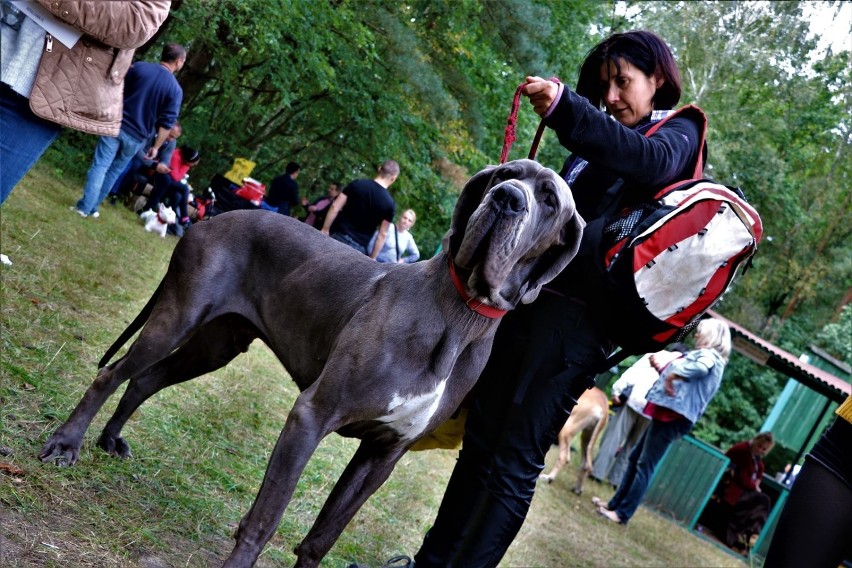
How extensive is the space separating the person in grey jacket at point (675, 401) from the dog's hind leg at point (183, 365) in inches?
249

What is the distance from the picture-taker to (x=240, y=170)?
61.1 feet

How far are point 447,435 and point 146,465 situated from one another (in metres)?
1.40

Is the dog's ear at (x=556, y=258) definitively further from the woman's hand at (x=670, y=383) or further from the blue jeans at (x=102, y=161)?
the blue jeans at (x=102, y=161)

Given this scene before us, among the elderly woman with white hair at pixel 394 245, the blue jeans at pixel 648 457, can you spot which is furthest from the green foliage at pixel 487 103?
the blue jeans at pixel 648 457

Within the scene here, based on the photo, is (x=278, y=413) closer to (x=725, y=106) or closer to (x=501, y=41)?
(x=501, y=41)

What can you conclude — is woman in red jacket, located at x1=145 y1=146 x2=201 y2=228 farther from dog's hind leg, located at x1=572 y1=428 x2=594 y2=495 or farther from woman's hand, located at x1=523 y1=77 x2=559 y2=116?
woman's hand, located at x1=523 y1=77 x2=559 y2=116

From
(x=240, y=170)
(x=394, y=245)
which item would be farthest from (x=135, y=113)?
(x=240, y=170)

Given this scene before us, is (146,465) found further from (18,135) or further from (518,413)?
(518,413)

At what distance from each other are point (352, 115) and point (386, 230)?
558 cm

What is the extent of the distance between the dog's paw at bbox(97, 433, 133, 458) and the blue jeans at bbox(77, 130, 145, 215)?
704 cm

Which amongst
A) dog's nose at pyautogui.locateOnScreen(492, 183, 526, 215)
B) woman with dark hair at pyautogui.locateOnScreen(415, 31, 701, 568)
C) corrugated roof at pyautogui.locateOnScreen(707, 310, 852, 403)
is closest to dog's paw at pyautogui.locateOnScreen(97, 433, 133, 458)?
woman with dark hair at pyautogui.locateOnScreen(415, 31, 701, 568)

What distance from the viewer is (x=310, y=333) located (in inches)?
132

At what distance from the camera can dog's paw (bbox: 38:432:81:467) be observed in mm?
3414

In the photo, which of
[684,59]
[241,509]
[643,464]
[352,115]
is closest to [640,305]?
[241,509]
